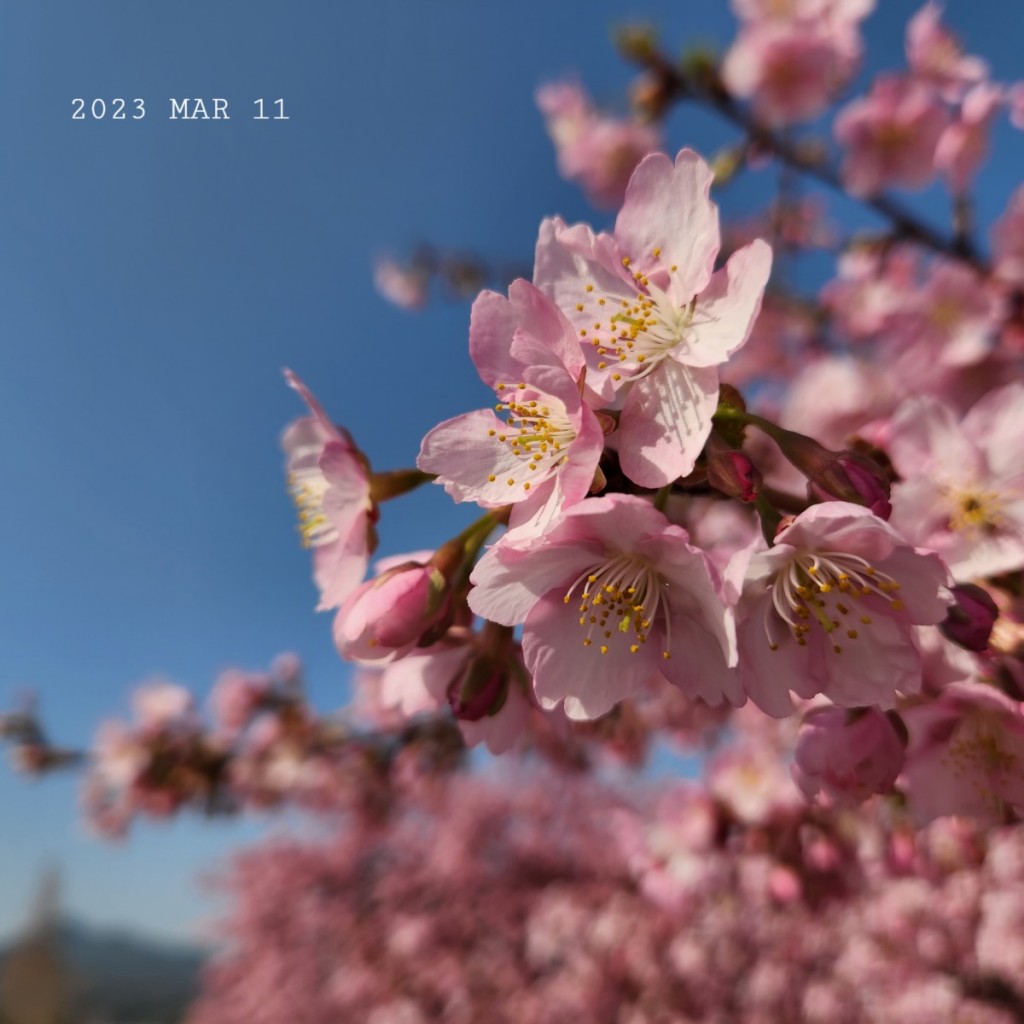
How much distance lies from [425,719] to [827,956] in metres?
3.94

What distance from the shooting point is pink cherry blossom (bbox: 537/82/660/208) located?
3.62 meters

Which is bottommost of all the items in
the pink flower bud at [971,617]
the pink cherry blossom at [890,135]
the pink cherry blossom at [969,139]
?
the pink flower bud at [971,617]

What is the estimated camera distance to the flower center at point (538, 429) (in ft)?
2.24

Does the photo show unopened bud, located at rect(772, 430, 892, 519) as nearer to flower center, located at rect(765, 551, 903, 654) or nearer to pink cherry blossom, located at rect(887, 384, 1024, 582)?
flower center, located at rect(765, 551, 903, 654)

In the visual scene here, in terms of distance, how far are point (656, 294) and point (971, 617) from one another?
428mm

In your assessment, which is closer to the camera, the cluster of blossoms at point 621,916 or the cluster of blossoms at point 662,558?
the cluster of blossoms at point 662,558

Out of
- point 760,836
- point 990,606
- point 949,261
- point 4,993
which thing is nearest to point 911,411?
point 990,606

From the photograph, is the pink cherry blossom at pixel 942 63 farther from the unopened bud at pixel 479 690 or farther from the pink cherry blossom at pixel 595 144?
the unopened bud at pixel 479 690

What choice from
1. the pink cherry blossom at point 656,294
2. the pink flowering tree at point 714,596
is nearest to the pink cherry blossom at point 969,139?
the pink flowering tree at point 714,596

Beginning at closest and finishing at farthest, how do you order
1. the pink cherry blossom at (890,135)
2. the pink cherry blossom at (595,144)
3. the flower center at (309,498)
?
the flower center at (309,498), the pink cherry blossom at (890,135), the pink cherry blossom at (595,144)

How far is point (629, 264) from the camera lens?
2.50 feet

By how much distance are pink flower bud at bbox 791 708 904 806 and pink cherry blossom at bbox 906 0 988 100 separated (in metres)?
2.26

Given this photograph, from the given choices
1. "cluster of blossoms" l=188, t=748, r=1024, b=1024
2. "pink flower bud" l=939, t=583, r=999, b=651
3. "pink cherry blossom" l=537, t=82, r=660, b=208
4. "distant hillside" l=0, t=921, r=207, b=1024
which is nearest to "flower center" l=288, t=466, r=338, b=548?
"pink flower bud" l=939, t=583, r=999, b=651

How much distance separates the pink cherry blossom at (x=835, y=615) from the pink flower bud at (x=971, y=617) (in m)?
0.05
